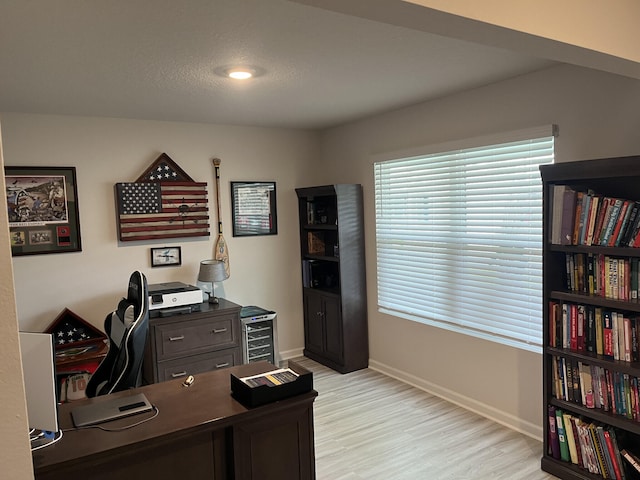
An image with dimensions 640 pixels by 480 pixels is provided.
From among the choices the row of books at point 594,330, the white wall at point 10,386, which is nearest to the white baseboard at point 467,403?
the row of books at point 594,330

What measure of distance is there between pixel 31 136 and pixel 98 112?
Answer: 1.71 ft

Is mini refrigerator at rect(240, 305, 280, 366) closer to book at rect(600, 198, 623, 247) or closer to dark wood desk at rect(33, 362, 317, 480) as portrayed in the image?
dark wood desk at rect(33, 362, 317, 480)

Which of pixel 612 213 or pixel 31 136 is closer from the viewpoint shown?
pixel 612 213

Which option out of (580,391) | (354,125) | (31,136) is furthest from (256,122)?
(580,391)

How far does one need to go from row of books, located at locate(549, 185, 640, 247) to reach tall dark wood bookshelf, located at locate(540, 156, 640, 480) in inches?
0.7

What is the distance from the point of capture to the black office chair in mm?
2480

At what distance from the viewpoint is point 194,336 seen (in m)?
3.82

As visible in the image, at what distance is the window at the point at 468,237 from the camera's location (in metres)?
3.09

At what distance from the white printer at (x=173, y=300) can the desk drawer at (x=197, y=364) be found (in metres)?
0.38

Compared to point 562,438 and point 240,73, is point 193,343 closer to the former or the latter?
point 240,73

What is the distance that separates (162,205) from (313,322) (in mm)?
1820

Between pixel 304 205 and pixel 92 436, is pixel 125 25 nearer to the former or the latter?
pixel 92 436

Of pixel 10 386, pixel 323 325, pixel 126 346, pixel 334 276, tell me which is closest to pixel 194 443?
pixel 126 346

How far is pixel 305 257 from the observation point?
496 cm
